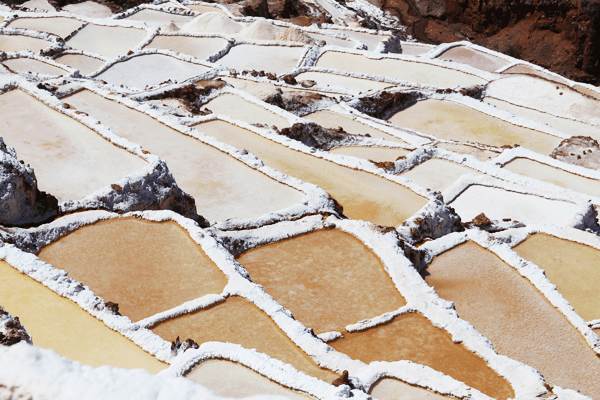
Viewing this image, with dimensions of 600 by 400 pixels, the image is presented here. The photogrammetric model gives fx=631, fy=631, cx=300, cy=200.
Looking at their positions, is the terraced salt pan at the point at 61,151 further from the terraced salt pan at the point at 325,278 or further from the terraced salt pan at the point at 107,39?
the terraced salt pan at the point at 107,39

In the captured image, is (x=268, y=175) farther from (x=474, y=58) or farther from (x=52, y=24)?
(x=474, y=58)

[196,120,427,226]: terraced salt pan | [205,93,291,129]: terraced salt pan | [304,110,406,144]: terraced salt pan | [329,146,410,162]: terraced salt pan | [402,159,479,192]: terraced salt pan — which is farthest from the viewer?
[304,110,406,144]: terraced salt pan

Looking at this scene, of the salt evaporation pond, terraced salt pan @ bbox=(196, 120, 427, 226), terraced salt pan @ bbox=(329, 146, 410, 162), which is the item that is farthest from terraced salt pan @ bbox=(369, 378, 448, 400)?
the salt evaporation pond

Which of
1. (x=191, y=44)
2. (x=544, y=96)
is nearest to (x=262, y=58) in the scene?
(x=191, y=44)

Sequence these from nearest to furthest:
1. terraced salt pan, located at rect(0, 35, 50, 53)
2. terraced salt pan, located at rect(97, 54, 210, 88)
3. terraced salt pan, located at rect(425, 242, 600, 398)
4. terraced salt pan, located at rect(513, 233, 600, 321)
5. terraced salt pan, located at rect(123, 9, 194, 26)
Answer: terraced salt pan, located at rect(425, 242, 600, 398), terraced salt pan, located at rect(513, 233, 600, 321), terraced salt pan, located at rect(97, 54, 210, 88), terraced salt pan, located at rect(0, 35, 50, 53), terraced salt pan, located at rect(123, 9, 194, 26)

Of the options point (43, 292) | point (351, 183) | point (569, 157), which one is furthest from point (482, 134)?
point (43, 292)

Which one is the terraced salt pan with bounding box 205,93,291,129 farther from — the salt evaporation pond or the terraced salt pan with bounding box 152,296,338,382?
the terraced salt pan with bounding box 152,296,338,382

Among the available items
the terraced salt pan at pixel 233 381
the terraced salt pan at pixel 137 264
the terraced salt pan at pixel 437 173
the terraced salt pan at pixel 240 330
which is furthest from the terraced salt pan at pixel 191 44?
the terraced salt pan at pixel 233 381
